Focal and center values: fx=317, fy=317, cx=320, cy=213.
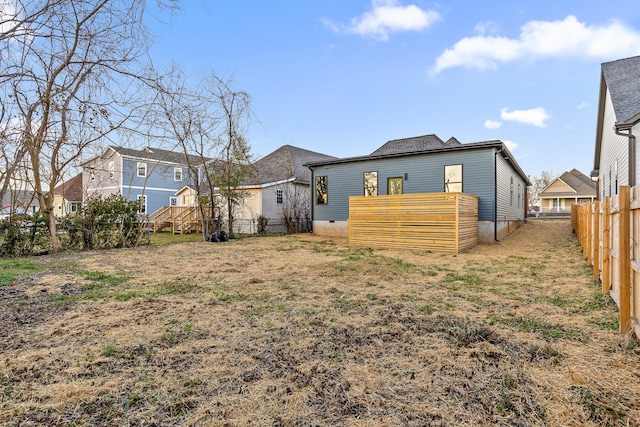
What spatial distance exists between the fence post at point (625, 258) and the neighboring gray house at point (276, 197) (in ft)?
46.9

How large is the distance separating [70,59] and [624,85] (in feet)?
46.2

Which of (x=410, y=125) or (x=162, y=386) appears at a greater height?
(x=410, y=125)

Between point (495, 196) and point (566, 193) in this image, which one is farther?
point (566, 193)

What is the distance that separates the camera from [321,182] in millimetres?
15312

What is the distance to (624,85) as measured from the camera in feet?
32.8

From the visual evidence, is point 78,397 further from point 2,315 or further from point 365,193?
point 365,193

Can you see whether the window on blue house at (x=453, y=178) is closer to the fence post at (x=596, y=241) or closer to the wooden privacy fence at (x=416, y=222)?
the wooden privacy fence at (x=416, y=222)

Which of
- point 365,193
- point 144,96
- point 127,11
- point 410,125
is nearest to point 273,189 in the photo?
point 365,193

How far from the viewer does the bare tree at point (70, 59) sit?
236 centimetres

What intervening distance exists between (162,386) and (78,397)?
0.48m

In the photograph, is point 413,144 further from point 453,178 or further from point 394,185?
point 453,178

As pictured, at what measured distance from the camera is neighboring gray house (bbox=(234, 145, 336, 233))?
670 inches

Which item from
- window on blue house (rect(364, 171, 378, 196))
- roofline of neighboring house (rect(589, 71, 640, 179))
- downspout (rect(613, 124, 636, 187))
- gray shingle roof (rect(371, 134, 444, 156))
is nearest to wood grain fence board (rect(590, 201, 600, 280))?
downspout (rect(613, 124, 636, 187))

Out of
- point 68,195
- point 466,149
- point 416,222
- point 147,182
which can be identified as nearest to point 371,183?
point 466,149
